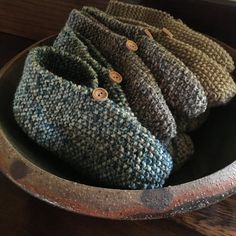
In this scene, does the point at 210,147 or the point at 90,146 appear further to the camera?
the point at 210,147

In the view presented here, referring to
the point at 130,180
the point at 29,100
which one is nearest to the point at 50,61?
the point at 29,100

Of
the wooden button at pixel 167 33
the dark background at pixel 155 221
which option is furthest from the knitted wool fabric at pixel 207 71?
the dark background at pixel 155 221

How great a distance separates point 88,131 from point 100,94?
0.04m

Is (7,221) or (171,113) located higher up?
(171,113)

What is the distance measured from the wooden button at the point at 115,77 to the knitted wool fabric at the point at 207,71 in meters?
0.07

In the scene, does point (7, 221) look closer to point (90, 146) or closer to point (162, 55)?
point (90, 146)

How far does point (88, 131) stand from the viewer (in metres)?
0.38

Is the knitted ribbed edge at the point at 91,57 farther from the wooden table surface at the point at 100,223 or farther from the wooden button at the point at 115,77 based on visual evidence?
the wooden table surface at the point at 100,223

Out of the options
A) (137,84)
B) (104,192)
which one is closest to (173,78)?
(137,84)

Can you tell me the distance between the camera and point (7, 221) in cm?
44

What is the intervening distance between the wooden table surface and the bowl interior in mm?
42

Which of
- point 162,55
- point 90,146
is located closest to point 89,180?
point 90,146

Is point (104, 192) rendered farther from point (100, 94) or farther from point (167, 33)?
point (167, 33)

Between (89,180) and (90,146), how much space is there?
5cm
